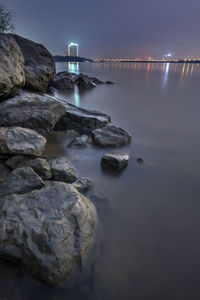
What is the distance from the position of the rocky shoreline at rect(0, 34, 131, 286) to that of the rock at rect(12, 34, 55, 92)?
1.38 m

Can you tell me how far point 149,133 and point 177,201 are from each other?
125 inches

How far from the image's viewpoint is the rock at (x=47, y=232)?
1524 millimetres

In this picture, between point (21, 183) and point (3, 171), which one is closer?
point (21, 183)

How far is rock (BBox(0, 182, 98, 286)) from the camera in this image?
152 cm

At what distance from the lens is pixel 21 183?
90.0 inches

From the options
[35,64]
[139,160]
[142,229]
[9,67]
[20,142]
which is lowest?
[142,229]

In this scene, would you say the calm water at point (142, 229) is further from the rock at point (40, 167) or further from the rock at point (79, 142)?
the rock at point (40, 167)

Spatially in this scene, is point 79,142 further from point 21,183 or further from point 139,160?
point 21,183

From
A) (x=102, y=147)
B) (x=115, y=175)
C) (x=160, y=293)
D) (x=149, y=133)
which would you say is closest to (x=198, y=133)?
(x=149, y=133)

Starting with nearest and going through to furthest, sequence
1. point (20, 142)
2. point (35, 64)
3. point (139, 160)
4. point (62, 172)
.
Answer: point (62, 172) < point (20, 142) < point (139, 160) < point (35, 64)

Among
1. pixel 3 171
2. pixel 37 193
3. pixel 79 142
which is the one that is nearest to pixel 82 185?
pixel 37 193

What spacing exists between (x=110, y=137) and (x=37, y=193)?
2847 mm

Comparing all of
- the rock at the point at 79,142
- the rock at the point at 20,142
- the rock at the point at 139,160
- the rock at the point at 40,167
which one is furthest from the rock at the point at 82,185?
the rock at the point at 79,142

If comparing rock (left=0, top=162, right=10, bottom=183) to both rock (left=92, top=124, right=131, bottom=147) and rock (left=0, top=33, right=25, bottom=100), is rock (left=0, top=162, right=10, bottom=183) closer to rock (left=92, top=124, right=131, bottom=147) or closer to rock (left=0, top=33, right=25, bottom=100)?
rock (left=0, top=33, right=25, bottom=100)
